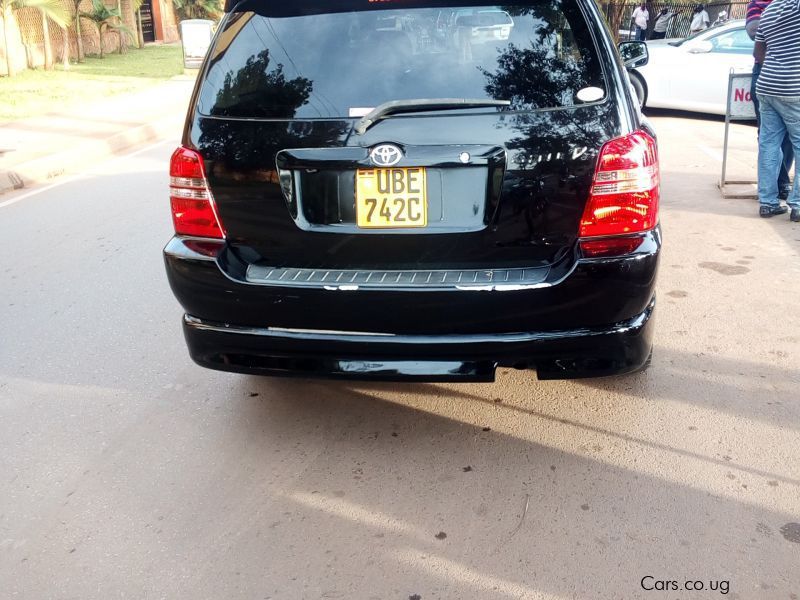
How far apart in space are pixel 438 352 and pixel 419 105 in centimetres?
88

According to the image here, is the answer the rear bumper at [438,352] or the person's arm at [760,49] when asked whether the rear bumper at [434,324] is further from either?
the person's arm at [760,49]

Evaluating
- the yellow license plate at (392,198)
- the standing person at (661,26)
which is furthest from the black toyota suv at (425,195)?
the standing person at (661,26)

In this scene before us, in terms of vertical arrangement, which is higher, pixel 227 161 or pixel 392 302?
pixel 227 161

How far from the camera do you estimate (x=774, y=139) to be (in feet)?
22.3

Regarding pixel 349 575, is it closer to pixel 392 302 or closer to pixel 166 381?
pixel 392 302

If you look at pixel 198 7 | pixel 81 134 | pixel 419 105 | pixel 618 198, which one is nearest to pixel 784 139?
pixel 618 198

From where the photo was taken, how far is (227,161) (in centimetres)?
313

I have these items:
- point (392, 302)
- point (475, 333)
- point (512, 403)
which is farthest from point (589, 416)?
point (392, 302)

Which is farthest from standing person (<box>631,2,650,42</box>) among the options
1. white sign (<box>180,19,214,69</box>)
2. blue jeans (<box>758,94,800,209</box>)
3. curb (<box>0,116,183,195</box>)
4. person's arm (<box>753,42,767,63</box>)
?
blue jeans (<box>758,94,800,209</box>)

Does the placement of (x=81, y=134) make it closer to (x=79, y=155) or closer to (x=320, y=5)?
(x=79, y=155)

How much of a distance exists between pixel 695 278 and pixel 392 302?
10.4ft

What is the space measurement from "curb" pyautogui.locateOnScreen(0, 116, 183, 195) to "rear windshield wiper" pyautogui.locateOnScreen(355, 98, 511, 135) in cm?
767

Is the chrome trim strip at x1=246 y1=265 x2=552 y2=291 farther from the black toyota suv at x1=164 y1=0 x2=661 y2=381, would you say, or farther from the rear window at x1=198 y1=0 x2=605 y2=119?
the rear window at x1=198 y1=0 x2=605 y2=119

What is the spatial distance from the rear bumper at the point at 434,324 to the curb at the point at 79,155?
7279mm
